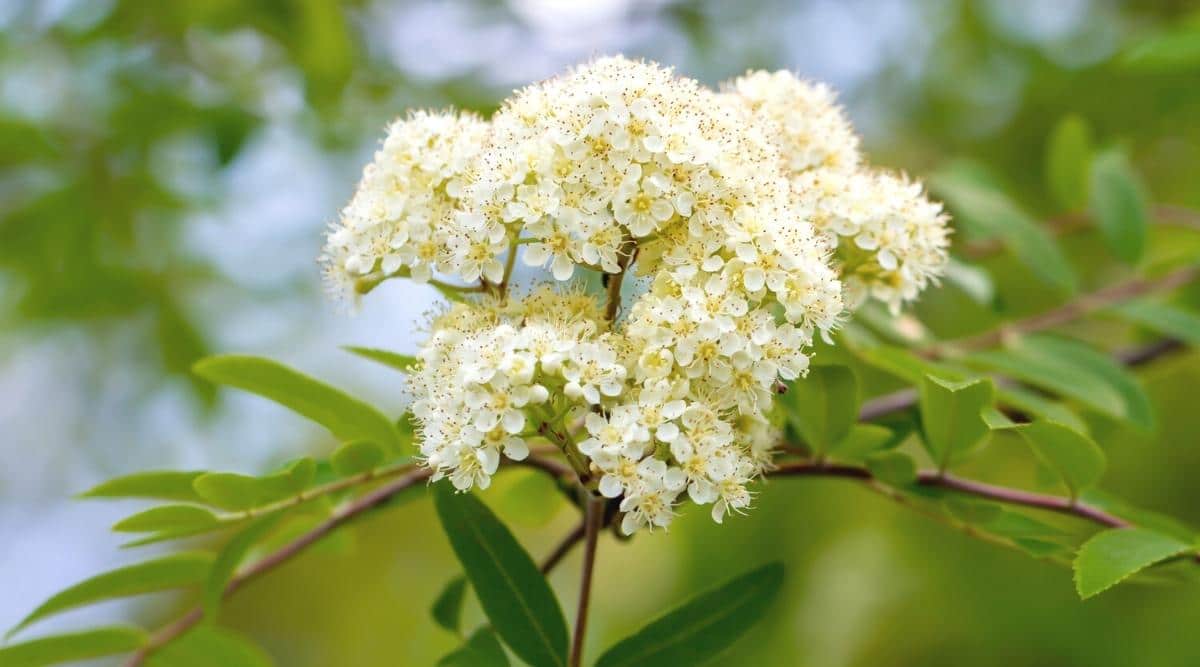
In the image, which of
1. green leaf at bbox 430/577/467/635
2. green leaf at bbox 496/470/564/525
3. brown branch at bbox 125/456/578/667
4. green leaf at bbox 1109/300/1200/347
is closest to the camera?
brown branch at bbox 125/456/578/667

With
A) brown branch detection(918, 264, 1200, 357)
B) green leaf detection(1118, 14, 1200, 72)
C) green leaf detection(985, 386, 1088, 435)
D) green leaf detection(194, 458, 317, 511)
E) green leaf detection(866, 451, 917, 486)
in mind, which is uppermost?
green leaf detection(1118, 14, 1200, 72)

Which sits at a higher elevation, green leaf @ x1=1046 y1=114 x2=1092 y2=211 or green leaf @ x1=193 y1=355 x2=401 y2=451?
green leaf @ x1=1046 y1=114 x2=1092 y2=211

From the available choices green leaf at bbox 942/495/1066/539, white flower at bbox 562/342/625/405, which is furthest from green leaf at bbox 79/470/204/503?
green leaf at bbox 942/495/1066/539

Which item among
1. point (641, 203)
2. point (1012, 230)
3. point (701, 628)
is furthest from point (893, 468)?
Answer: point (1012, 230)

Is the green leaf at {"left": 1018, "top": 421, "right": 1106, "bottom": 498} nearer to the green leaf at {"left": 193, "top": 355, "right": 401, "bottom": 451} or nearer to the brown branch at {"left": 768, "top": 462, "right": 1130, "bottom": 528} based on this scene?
the brown branch at {"left": 768, "top": 462, "right": 1130, "bottom": 528}

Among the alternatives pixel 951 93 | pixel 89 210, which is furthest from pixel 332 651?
pixel 951 93

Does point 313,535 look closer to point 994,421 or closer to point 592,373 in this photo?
point 592,373

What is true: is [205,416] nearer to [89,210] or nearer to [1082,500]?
[89,210]

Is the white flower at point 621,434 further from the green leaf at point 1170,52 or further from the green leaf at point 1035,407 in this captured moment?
the green leaf at point 1170,52
